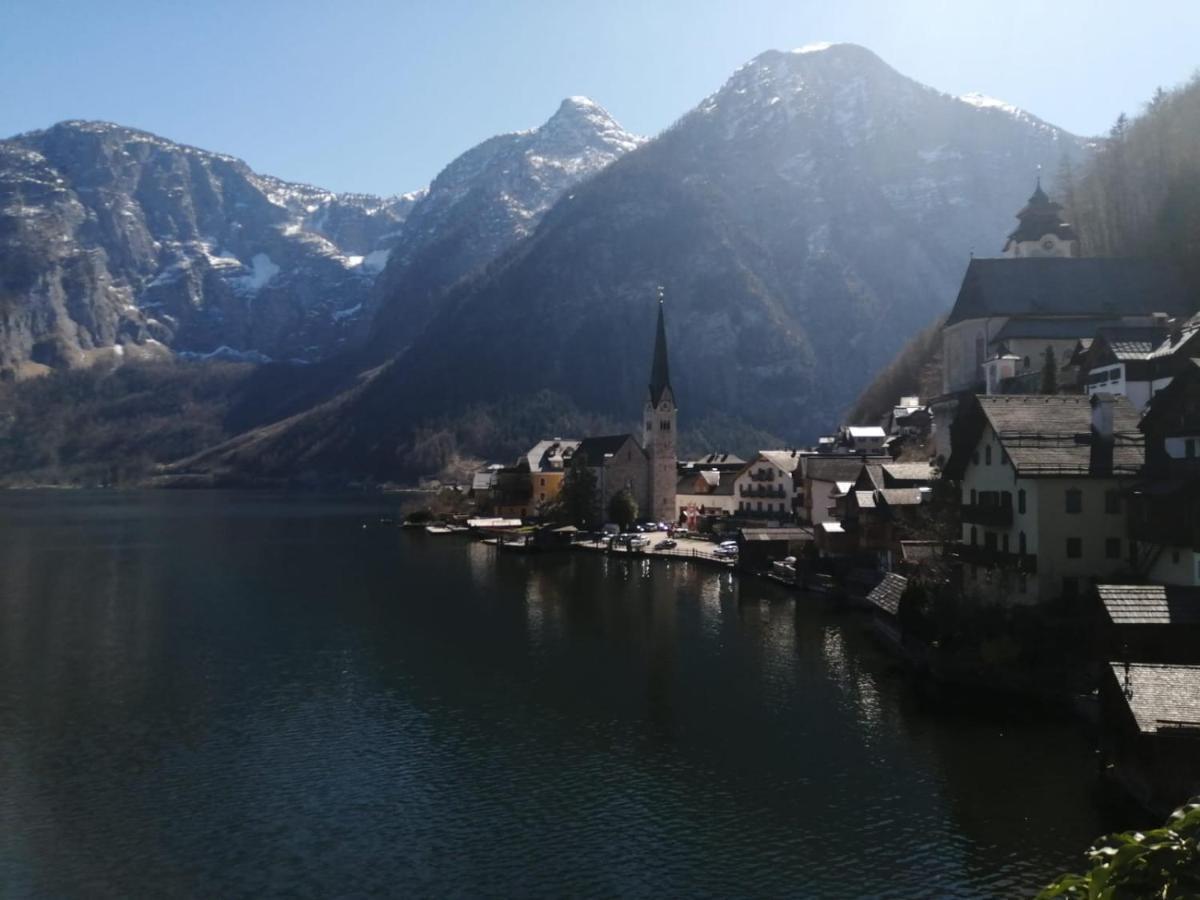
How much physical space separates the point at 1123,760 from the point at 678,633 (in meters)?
31.0

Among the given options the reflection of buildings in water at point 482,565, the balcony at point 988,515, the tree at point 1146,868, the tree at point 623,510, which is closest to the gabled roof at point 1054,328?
the balcony at point 988,515

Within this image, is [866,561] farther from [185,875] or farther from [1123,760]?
[185,875]

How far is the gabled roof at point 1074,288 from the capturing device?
86.4 meters

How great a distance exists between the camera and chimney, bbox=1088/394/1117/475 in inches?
1727

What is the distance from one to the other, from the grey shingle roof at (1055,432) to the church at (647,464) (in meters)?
85.6

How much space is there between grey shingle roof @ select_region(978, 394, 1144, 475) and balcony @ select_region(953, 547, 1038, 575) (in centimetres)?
397

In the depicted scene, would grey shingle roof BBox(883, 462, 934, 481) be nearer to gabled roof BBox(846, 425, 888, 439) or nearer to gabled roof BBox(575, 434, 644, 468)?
gabled roof BBox(846, 425, 888, 439)

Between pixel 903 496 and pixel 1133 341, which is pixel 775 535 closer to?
pixel 903 496

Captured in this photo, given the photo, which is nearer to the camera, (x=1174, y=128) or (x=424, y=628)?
(x=424, y=628)

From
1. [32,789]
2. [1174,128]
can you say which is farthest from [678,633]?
[1174,128]

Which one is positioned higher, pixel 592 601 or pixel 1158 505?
pixel 1158 505

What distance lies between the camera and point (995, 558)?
47.2m

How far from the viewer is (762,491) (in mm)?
113812

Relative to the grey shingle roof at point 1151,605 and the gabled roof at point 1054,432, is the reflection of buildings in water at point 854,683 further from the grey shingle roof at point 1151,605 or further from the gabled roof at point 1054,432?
the gabled roof at point 1054,432
